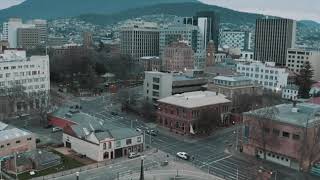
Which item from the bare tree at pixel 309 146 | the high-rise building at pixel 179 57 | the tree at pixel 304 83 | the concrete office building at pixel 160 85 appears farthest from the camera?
the high-rise building at pixel 179 57

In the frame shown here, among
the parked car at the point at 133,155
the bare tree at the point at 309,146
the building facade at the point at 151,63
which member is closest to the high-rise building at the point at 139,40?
the building facade at the point at 151,63

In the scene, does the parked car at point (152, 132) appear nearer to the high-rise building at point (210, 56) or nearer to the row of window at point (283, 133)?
the row of window at point (283, 133)

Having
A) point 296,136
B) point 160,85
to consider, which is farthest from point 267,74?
point 296,136

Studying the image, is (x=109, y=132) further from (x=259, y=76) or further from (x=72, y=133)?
(x=259, y=76)

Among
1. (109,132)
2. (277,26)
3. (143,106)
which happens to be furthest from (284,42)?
(109,132)

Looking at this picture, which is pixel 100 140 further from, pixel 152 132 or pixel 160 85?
pixel 160 85
